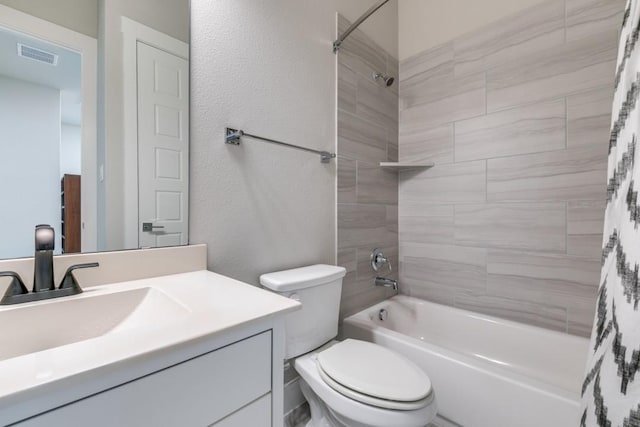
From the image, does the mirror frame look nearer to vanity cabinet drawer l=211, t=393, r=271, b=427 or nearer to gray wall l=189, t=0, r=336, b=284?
gray wall l=189, t=0, r=336, b=284

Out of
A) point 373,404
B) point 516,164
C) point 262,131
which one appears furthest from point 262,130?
point 516,164

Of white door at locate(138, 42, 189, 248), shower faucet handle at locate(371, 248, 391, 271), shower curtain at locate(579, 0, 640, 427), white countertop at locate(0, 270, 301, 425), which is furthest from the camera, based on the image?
shower faucet handle at locate(371, 248, 391, 271)

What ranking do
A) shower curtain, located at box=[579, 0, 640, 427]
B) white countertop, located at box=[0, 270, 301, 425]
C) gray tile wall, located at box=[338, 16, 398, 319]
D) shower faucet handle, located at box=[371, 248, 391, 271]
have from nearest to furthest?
white countertop, located at box=[0, 270, 301, 425] → shower curtain, located at box=[579, 0, 640, 427] → gray tile wall, located at box=[338, 16, 398, 319] → shower faucet handle, located at box=[371, 248, 391, 271]

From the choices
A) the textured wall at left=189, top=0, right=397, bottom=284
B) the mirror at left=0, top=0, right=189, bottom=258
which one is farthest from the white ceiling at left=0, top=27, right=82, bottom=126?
the textured wall at left=189, top=0, right=397, bottom=284

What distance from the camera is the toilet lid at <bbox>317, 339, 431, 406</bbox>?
89 cm

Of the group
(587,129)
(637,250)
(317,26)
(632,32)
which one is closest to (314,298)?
(637,250)

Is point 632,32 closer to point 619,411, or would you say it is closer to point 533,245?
point 619,411

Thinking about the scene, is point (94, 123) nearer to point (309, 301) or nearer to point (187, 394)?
point (187, 394)

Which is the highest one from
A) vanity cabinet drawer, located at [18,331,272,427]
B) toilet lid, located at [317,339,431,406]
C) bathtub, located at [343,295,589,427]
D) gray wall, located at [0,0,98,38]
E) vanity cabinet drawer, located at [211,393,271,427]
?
gray wall, located at [0,0,98,38]

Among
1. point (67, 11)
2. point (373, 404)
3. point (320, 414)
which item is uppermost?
point (67, 11)

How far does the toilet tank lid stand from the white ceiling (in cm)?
82

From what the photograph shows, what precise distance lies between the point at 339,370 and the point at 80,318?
31.5 inches

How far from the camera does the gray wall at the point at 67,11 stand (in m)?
0.75

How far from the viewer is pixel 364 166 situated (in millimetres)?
1777
